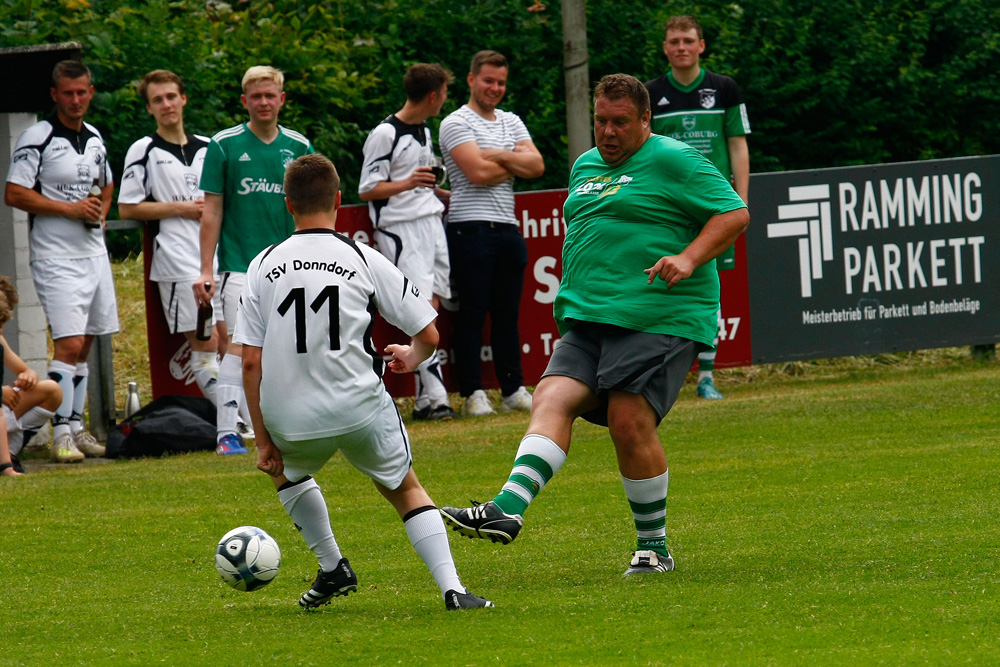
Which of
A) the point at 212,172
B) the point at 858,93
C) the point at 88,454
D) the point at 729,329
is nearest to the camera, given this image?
the point at 212,172

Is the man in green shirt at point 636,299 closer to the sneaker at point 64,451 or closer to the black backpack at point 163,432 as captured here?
the black backpack at point 163,432

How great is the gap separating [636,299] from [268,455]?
1.59m

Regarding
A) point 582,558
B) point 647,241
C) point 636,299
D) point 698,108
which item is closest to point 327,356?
point 636,299

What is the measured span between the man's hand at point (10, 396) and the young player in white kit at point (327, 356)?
4.98 metres

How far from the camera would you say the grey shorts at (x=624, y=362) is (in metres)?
5.87

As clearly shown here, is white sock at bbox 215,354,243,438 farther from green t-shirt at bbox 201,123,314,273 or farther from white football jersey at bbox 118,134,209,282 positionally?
white football jersey at bbox 118,134,209,282

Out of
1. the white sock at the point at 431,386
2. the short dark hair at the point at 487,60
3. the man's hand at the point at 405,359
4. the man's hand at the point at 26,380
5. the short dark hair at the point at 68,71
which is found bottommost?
the white sock at the point at 431,386

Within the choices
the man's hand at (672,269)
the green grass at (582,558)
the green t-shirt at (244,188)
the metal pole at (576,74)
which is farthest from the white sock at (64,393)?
the man's hand at (672,269)

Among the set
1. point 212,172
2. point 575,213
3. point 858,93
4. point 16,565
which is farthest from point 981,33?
point 16,565

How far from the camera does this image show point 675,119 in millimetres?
11273

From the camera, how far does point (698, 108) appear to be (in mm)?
11250

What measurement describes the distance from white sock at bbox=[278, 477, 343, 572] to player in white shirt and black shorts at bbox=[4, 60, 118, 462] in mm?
5337

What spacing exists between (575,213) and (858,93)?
460 inches

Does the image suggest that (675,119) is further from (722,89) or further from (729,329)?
(729,329)
